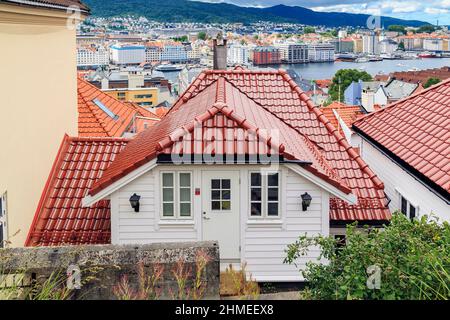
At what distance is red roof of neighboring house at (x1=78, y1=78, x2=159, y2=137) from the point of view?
13.5m

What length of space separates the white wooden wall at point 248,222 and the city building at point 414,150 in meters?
1.69

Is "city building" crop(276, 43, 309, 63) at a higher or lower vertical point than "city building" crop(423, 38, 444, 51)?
lower

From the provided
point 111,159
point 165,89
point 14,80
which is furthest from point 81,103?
point 165,89

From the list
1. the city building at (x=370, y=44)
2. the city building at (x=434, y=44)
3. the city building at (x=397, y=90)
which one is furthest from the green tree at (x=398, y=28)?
the city building at (x=397, y=90)

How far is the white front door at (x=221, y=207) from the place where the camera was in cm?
806

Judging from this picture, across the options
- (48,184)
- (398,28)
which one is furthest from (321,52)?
(48,184)

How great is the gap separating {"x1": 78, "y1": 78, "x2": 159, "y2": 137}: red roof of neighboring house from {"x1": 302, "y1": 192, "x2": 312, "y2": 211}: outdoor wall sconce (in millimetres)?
6542

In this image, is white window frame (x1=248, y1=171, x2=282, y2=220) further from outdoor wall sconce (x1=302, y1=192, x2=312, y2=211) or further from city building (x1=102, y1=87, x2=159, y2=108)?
city building (x1=102, y1=87, x2=159, y2=108)

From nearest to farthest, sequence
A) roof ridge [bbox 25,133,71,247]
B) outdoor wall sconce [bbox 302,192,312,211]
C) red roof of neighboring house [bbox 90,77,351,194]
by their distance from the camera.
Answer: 1. red roof of neighboring house [bbox 90,77,351,194]
2. outdoor wall sconce [bbox 302,192,312,211]
3. roof ridge [bbox 25,133,71,247]

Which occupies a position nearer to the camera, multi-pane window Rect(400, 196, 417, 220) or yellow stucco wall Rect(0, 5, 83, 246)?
yellow stucco wall Rect(0, 5, 83, 246)

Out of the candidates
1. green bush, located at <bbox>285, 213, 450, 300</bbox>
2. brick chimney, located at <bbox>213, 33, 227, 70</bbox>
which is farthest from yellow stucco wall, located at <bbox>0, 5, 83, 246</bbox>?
brick chimney, located at <bbox>213, 33, 227, 70</bbox>

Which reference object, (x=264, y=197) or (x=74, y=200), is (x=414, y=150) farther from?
(x=74, y=200)

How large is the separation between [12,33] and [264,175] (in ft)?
13.1
